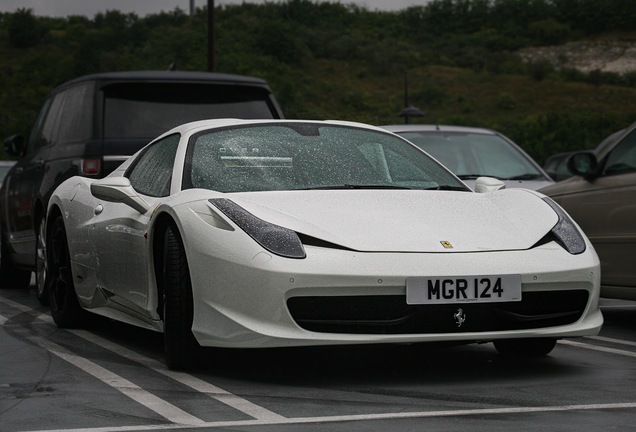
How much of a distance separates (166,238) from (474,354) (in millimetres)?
1797

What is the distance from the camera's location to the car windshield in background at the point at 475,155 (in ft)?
41.0

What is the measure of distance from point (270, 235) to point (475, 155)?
6693 millimetres

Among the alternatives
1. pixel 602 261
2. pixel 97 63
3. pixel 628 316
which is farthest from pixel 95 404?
pixel 97 63

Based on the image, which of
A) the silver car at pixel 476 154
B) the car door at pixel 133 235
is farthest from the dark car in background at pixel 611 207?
the car door at pixel 133 235

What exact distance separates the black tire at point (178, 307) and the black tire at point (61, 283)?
2211mm

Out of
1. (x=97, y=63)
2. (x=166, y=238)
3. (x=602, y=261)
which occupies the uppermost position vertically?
(x=166, y=238)

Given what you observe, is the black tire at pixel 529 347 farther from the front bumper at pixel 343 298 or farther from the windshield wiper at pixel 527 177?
the windshield wiper at pixel 527 177

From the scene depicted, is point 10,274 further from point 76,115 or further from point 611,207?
point 611,207

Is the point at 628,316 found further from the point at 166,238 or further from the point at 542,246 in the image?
the point at 166,238

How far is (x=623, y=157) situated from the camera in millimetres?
9211

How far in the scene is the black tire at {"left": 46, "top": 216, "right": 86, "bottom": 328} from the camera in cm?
880

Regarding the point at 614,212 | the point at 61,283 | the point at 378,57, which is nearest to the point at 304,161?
the point at 61,283

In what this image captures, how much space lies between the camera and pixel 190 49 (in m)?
85.2

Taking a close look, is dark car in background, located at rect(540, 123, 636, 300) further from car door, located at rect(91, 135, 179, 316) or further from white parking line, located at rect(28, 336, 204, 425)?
Result: white parking line, located at rect(28, 336, 204, 425)
